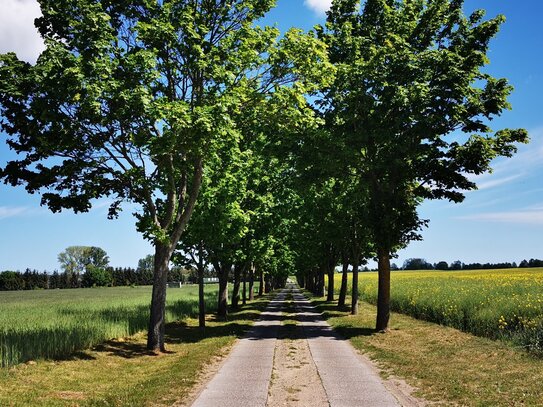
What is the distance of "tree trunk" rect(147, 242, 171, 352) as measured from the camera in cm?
1565

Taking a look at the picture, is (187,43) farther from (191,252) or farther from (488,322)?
(488,322)

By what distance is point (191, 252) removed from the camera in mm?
22234

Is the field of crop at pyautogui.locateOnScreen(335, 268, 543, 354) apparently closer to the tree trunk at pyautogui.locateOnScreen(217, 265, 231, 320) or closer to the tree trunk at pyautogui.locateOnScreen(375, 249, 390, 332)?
the tree trunk at pyautogui.locateOnScreen(375, 249, 390, 332)

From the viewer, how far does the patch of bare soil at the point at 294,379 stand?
886cm

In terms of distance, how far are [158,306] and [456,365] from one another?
992cm

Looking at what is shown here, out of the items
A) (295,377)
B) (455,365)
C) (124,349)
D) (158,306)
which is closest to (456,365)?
(455,365)

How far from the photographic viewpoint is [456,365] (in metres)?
12.2

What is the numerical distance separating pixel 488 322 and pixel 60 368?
1491cm

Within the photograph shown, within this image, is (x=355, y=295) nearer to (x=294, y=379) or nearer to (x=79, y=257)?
(x=294, y=379)

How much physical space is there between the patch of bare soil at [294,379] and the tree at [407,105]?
22.1 feet

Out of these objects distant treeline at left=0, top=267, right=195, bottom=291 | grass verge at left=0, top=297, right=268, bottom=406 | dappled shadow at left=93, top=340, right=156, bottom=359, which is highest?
grass verge at left=0, top=297, right=268, bottom=406

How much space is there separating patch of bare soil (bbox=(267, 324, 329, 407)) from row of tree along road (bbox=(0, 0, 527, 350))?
476 cm

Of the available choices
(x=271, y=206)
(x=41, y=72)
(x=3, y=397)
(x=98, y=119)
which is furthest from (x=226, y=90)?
(x=271, y=206)

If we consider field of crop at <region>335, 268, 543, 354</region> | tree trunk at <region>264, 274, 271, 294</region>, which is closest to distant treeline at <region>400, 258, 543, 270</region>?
tree trunk at <region>264, 274, 271, 294</region>
